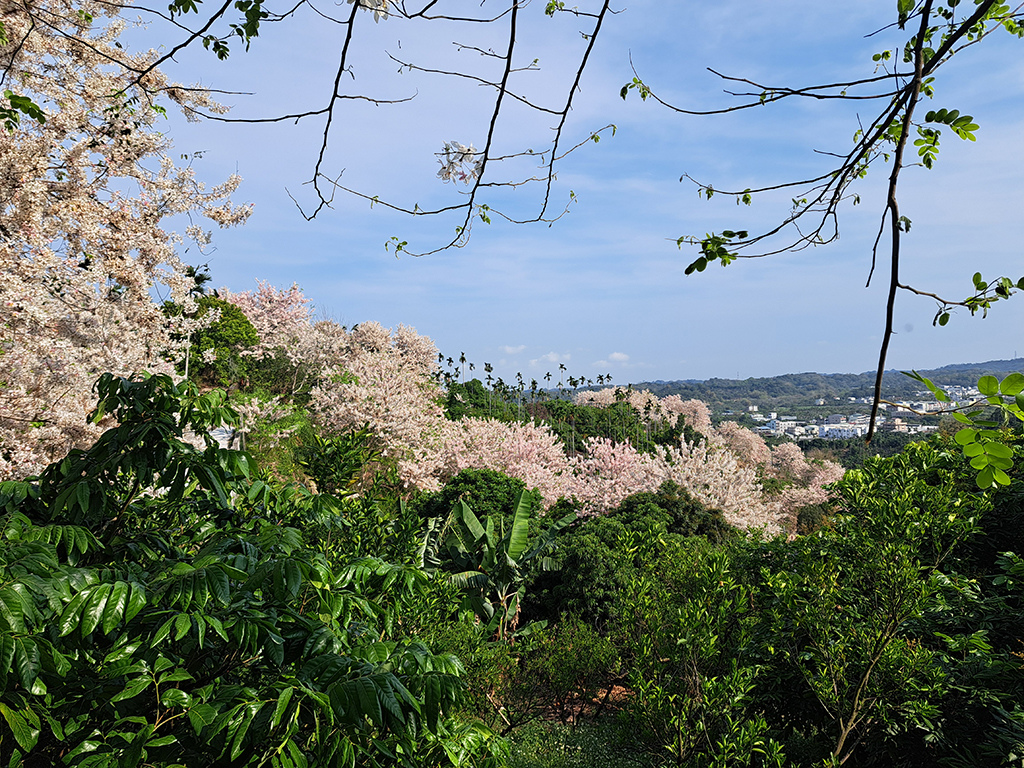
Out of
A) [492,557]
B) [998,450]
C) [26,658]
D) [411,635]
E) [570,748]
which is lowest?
[570,748]

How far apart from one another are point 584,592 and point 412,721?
6.39 meters

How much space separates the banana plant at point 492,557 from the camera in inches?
305

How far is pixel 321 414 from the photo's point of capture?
46.2 feet

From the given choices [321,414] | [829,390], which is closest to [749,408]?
[829,390]

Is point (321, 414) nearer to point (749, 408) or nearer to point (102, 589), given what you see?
point (102, 589)

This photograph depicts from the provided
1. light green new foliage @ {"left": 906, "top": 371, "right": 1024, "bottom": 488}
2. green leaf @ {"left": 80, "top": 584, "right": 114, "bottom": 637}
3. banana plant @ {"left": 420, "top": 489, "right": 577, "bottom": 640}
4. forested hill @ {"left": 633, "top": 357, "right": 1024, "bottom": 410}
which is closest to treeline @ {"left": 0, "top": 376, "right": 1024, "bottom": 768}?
green leaf @ {"left": 80, "top": 584, "right": 114, "bottom": 637}

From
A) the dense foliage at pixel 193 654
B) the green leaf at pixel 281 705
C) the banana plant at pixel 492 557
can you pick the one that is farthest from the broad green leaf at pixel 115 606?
the banana plant at pixel 492 557

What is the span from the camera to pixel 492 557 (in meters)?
8.13

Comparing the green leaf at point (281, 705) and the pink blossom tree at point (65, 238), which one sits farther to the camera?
the pink blossom tree at point (65, 238)

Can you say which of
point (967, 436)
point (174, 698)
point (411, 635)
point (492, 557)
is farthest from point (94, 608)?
point (492, 557)

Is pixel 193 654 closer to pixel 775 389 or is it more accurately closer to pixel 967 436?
pixel 967 436

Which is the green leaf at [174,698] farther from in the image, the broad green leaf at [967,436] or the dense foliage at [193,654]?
the broad green leaf at [967,436]

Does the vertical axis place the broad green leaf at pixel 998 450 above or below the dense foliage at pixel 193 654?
above

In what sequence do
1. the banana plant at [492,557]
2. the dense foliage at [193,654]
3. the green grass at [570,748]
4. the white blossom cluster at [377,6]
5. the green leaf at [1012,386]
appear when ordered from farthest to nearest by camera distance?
the banana plant at [492,557], the green grass at [570,748], the white blossom cluster at [377,6], the dense foliage at [193,654], the green leaf at [1012,386]
